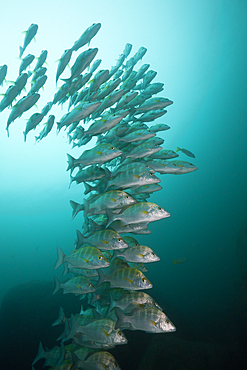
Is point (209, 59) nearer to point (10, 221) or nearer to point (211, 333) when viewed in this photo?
point (211, 333)

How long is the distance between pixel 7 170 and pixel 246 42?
5364 centimetres

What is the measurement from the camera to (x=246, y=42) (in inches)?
1337

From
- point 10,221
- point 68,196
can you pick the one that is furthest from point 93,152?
point 10,221

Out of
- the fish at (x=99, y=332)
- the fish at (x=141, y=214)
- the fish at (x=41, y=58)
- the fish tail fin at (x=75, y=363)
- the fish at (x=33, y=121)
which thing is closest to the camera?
the fish tail fin at (x=75, y=363)

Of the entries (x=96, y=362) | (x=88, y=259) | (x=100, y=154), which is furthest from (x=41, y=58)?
(x=96, y=362)

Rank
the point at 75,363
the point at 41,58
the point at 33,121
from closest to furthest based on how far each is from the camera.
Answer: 1. the point at 75,363
2. the point at 33,121
3. the point at 41,58

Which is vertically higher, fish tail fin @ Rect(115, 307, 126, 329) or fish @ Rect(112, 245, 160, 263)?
fish @ Rect(112, 245, 160, 263)

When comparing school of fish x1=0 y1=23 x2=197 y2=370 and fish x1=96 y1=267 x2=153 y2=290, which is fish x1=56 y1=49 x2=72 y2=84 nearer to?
school of fish x1=0 y1=23 x2=197 y2=370

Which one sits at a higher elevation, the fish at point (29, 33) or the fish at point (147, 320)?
the fish at point (29, 33)

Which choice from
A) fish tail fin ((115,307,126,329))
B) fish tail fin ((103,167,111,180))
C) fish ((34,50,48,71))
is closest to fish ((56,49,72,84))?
fish ((34,50,48,71))

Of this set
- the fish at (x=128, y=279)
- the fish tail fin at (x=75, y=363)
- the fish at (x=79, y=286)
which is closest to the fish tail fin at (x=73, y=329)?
the fish tail fin at (x=75, y=363)

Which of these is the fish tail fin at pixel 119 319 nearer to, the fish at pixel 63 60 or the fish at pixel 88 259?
the fish at pixel 88 259

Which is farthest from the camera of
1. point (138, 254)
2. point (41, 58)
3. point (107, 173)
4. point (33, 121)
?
point (41, 58)

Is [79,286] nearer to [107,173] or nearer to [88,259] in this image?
[88,259]
